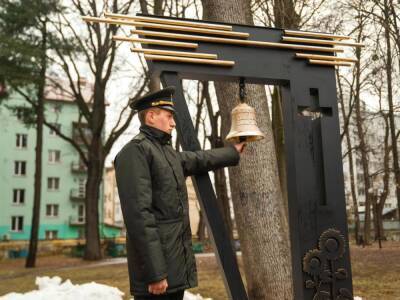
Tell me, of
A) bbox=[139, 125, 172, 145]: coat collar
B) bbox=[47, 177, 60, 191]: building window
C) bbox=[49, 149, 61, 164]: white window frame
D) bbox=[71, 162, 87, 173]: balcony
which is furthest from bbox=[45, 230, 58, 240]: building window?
bbox=[139, 125, 172, 145]: coat collar

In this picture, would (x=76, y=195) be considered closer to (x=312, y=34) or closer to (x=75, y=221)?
(x=75, y=221)

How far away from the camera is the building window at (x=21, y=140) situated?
41938 millimetres

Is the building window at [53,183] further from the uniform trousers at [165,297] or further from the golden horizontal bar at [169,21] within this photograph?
the uniform trousers at [165,297]

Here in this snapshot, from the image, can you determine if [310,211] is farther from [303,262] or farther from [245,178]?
[245,178]

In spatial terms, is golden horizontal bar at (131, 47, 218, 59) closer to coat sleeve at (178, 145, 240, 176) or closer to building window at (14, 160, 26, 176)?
coat sleeve at (178, 145, 240, 176)

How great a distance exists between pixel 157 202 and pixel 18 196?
134 feet

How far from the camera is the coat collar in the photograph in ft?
11.3

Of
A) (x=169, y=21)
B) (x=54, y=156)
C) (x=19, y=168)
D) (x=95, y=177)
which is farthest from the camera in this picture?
(x=54, y=156)

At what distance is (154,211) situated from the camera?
324 centimetres

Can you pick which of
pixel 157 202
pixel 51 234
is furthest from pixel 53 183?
pixel 157 202

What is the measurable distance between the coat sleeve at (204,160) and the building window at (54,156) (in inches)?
1650

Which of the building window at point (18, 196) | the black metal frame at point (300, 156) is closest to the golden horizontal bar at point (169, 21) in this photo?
the black metal frame at point (300, 156)

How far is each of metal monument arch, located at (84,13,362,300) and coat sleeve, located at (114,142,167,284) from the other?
1.96ft

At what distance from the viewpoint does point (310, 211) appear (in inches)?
154
